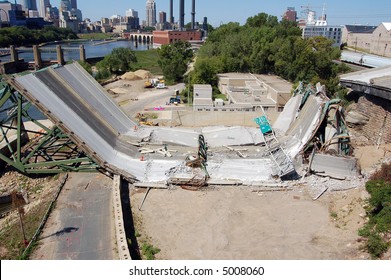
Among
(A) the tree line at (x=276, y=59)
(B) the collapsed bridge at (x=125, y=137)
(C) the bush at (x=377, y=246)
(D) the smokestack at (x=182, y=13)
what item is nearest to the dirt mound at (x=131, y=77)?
(A) the tree line at (x=276, y=59)

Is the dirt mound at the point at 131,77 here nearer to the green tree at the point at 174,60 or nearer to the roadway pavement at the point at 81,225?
the green tree at the point at 174,60

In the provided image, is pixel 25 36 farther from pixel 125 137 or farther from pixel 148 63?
pixel 125 137

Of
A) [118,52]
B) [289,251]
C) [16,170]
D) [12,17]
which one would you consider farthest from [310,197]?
[12,17]

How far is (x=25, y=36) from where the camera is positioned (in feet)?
378

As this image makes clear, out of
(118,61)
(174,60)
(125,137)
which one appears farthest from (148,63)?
(125,137)

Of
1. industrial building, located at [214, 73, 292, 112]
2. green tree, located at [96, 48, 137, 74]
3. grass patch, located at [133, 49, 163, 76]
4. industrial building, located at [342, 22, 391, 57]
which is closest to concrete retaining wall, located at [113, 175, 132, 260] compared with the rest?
industrial building, located at [214, 73, 292, 112]

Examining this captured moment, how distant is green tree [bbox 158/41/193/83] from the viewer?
5056cm

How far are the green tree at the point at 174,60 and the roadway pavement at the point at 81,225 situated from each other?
36.3 meters

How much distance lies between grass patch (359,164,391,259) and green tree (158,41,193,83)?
39395 millimetres

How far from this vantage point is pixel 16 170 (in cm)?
1780

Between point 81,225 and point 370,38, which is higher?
point 370,38

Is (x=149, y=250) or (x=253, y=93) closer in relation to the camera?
(x=149, y=250)

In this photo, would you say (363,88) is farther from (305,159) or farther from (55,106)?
(55,106)

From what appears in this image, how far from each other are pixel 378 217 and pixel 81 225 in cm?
1137
